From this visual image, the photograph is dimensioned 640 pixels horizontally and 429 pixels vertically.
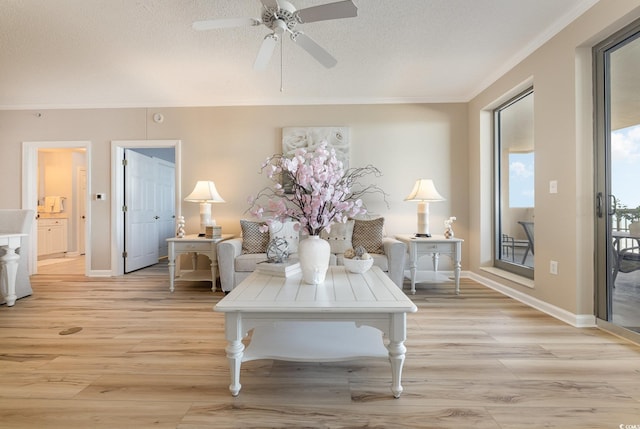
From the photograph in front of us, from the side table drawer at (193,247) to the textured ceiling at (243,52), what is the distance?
1967 mm

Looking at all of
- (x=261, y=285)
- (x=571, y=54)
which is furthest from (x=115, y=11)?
(x=571, y=54)

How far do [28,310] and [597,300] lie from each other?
4978 mm

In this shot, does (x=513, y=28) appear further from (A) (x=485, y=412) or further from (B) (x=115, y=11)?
(B) (x=115, y=11)

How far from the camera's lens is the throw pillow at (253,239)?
Answer: 3572mm

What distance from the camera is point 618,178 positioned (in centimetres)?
224

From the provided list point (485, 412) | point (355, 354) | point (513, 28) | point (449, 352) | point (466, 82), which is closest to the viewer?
point (485, 412)

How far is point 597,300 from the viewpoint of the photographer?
2.37 m

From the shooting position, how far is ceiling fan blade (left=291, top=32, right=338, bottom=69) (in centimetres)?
204

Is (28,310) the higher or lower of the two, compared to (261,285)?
lower

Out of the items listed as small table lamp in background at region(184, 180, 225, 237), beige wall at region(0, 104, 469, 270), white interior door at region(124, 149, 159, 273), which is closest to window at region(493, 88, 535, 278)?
beige wall at region(0, 104, 469, 270)

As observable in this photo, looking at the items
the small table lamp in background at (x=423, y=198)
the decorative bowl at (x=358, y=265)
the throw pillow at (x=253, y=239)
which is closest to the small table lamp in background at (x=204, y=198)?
the throw pillow at (x=253, y=239)

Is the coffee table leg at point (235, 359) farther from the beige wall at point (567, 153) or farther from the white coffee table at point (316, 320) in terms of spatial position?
the beige wall at point (567, 153)

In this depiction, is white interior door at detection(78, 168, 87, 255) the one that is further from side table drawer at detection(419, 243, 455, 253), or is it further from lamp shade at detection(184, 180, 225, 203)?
side table drawer at detection(419, 243, 455, 253)

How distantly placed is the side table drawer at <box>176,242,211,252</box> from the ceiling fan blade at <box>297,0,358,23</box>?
2651 mm
